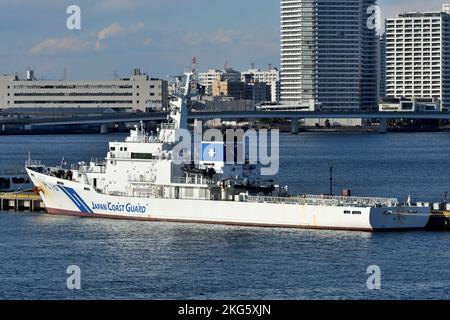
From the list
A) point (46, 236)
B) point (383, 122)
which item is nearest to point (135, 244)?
point (46, 236)

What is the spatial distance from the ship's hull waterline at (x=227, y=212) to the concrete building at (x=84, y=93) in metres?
142

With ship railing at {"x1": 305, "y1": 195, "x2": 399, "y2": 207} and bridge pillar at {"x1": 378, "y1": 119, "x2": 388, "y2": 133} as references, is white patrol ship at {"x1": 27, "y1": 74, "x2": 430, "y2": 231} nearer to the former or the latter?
ship railing at {"x1": 305, "y1": 195, "x2": 399, "y2": 207}

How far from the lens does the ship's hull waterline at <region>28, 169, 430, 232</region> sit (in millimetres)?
44844

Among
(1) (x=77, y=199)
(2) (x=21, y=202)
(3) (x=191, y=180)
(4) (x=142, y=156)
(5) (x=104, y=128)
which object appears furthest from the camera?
(5) (x=104, y=128)

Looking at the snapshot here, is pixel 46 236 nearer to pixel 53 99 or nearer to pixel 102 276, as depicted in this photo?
pixel 102 276

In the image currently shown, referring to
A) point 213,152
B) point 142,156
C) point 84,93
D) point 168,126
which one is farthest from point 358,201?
point 84,93

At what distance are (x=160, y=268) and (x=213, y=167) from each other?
40.5 ft

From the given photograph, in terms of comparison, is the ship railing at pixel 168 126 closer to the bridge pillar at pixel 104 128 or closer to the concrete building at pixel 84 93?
the bridge pillar at pixel 104 128

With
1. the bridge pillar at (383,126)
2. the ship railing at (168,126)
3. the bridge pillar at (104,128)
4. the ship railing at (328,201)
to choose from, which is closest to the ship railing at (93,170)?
the ship railing at (168,126)

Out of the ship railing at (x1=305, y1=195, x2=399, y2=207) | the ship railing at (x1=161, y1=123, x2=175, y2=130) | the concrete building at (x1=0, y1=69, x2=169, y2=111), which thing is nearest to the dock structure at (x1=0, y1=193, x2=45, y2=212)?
the ship railing at (x1=161, y1=123, x2=175, y2=130)

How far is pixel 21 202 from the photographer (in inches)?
2200

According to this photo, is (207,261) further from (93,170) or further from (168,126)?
(93,170)

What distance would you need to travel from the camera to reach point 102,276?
3481cm

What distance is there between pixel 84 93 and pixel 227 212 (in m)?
153
